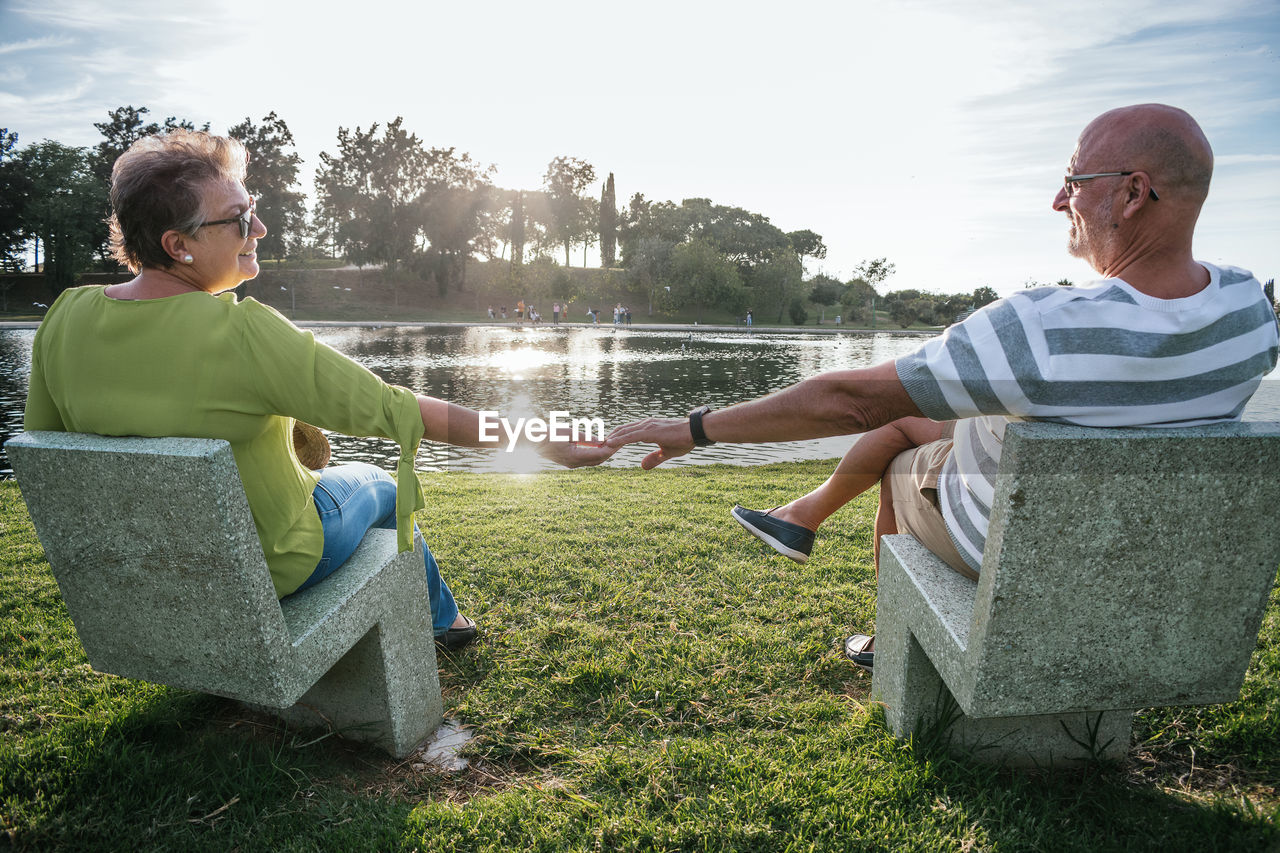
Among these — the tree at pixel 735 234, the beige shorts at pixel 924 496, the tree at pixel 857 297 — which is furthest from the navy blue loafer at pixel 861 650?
the tree at pixel 857 297

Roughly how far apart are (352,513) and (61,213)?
56.5 metres

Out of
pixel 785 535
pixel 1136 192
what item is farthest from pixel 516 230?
pixel 1136 192

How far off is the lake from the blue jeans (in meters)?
1.63

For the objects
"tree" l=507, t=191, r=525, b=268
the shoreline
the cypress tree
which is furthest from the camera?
the cypress tree

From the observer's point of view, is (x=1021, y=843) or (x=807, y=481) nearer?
(x=1021, y=843)

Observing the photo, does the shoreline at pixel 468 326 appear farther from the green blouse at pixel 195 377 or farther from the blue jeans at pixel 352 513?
the green blouse at pixel 195 377

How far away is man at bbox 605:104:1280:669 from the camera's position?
Answer: 181 centimetres

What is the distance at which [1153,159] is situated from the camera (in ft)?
6.44

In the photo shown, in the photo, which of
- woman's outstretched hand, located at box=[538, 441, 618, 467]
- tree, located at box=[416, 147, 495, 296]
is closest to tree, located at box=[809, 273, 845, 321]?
tree, located at box=[416, 147, 495, 296]

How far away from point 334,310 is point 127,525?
166 ft

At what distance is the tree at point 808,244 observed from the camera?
317ft

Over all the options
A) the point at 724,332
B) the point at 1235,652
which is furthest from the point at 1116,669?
the point at 724,332

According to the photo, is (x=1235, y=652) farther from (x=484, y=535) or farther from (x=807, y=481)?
(x=807, y=481)

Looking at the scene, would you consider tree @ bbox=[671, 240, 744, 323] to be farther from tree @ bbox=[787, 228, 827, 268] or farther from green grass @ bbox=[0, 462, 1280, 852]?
green grass @ bbox=[0, 462, 1280, 852]
